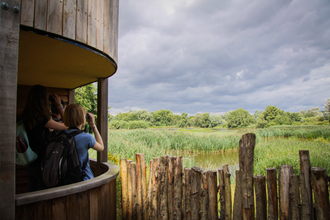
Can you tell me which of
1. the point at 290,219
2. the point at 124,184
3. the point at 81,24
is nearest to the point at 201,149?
the point at 124,184

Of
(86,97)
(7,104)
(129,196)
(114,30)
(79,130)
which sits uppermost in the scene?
(86,97)

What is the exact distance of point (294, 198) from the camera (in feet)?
6.07

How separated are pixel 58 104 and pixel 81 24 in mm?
1254

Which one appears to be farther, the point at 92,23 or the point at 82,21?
the point at 92,23

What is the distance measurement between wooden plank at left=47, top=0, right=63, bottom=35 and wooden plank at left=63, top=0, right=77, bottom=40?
40 mm

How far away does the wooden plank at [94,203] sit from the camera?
7.04 ft

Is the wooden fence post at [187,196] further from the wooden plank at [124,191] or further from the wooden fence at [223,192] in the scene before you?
the wooden plank at [124,191]

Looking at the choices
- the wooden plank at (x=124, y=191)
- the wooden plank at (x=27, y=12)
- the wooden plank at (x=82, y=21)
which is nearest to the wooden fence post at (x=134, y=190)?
the wooden plank at (x=124, y=191)

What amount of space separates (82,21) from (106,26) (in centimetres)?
37

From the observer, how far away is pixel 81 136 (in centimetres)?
201

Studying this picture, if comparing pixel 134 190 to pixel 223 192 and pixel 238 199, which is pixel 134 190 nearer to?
pixel 223 192

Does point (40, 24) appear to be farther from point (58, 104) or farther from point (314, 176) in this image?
point (314, 176)

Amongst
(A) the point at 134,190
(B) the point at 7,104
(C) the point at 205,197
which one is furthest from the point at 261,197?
(B) the point at 7,104

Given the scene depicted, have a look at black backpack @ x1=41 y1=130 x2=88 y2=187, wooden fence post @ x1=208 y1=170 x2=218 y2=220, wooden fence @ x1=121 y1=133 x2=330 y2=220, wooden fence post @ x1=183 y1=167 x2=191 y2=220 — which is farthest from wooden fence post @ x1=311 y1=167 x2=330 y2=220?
black backpack @ x1=41 y1=130 x2=88 y2=187
